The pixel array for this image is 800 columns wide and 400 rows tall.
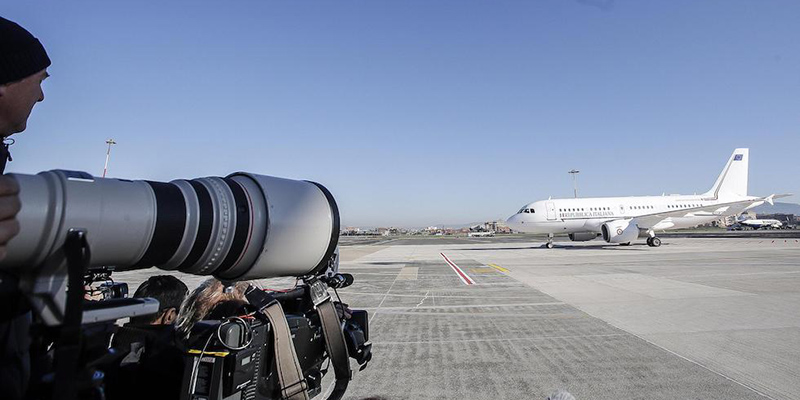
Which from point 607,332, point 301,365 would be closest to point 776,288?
point 607,332

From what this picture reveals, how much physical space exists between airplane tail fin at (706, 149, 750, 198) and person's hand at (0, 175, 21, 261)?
44.9 m

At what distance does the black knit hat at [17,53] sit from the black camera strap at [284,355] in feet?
4.21

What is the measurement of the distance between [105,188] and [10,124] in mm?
428

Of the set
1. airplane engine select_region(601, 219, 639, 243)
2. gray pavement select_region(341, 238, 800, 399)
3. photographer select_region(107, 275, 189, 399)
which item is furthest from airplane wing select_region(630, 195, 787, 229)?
photographer select_region(107, 275, 189, 399)

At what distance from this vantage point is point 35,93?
1469 mm

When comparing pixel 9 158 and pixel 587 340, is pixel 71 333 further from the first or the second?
pixel 587 340

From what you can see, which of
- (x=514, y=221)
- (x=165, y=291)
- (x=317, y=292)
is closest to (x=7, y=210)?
(x=317, y=292)

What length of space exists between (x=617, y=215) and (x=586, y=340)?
28.0 m

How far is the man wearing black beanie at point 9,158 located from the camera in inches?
43.6

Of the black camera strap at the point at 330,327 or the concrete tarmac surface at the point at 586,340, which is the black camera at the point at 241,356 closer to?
the black camera strap at the point at 330,327

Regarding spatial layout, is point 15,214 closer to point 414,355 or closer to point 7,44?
point 7,44

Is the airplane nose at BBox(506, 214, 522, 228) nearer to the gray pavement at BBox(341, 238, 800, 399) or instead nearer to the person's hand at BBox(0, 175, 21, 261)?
the gray pavement at BBox(341, 238, 800, 399)

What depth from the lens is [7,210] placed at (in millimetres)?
1086

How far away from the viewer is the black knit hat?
4.36 ft
